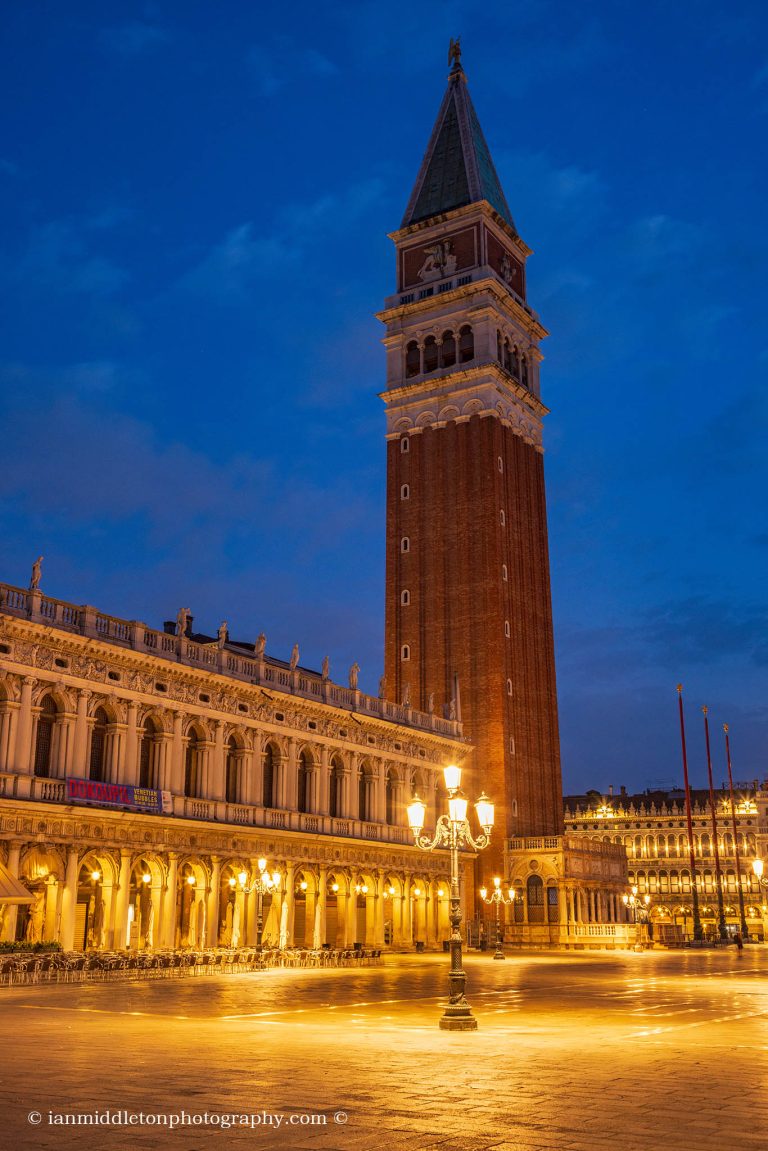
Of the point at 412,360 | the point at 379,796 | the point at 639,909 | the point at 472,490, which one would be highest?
the point at 412,360

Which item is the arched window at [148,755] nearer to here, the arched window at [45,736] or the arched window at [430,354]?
the arched window at [45,736]

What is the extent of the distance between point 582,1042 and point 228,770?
35.7m

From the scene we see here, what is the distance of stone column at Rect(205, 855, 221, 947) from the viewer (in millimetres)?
46656

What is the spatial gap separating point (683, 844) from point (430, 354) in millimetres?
79499

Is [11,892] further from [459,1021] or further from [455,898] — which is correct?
[459,1021]

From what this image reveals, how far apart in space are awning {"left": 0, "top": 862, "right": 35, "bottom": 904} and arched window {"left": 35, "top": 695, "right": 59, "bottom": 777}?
262 inches

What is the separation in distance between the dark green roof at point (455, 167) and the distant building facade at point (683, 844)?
72068mm

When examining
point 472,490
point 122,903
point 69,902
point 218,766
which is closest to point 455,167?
point 472,490

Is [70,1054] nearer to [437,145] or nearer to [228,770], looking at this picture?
[228,770]

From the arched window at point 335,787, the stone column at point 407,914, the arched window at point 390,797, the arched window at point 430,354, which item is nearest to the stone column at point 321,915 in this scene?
the arched window at point 335,787

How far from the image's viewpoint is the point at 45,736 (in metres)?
41.8

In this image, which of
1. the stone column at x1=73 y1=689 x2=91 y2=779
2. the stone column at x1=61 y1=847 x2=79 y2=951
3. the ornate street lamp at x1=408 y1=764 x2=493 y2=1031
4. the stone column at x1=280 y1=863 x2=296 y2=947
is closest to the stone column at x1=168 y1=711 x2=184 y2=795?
the stone column at x1=73 y1=689 x2=91 y2=779

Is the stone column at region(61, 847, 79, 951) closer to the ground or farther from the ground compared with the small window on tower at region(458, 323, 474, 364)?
closer to the ground

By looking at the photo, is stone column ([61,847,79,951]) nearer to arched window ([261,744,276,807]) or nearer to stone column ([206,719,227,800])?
stone column ([206,719,227,800])
